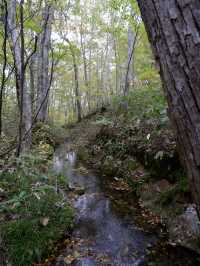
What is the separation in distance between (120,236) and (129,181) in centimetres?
209

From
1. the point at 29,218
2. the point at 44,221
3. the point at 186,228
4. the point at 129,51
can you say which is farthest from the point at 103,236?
the point at 129,51

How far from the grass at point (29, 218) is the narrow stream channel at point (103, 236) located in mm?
319

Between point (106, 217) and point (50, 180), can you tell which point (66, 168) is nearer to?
point (50, 180)

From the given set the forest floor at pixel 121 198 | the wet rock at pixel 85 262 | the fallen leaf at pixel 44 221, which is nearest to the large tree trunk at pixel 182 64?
the forest floor at pixel 121 198

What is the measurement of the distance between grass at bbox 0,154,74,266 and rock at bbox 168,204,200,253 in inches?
67.6

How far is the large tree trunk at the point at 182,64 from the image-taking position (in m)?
0.79

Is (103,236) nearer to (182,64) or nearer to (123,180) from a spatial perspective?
(123,180)

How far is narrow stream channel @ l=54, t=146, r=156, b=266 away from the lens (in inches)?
142

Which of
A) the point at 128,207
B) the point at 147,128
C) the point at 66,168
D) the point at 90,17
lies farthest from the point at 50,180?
the point at 90,17

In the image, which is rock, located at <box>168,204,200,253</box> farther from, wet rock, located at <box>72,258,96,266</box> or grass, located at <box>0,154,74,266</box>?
grass, located at <box>0,154,74,266</box>

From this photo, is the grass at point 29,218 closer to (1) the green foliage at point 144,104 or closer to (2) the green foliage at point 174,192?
(2) the green foliage at point 174,192

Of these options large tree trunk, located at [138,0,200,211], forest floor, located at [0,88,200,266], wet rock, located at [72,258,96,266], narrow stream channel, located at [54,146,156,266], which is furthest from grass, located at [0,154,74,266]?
large tree trunk, located at [138,0,200,211]

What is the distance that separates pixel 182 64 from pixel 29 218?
3655 mm

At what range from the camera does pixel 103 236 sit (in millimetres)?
4129
